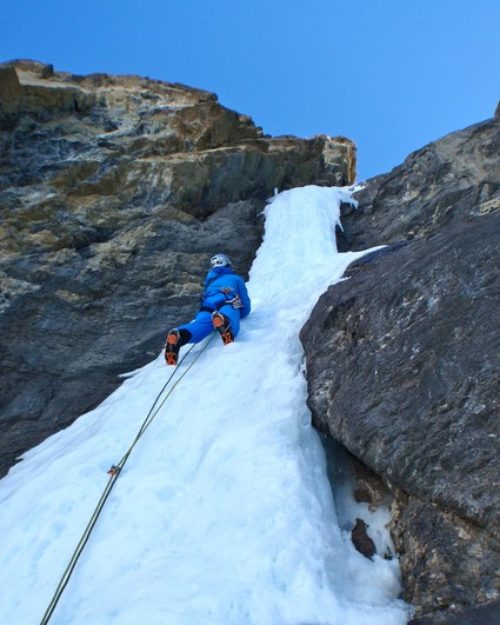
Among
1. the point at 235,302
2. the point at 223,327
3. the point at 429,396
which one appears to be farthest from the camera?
the point at 235,302

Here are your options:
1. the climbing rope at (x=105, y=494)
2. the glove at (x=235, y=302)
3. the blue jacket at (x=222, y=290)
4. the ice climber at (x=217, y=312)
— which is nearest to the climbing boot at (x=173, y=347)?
the ice climber at (x=217, y=312)

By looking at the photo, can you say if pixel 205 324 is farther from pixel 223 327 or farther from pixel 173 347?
pixel 173 347

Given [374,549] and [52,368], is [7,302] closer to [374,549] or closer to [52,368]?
[52,368]

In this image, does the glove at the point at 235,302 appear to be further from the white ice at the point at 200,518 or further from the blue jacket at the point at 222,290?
the white ice at the point at 200,518

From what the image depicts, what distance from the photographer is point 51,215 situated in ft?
35.7

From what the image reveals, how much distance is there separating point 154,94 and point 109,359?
28.4ft

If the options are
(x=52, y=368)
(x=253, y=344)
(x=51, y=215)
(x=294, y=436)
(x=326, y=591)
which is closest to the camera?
(x=326, y=591)

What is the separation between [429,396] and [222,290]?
12.9 ft

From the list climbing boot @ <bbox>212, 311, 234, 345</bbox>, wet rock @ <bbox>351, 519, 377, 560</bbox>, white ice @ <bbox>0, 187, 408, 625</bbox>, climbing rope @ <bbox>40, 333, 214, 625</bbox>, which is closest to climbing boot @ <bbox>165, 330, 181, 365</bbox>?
climbing rope @ <bbox>40, 333, 214, 625</bbox>

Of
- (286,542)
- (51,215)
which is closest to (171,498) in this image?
(286,542)

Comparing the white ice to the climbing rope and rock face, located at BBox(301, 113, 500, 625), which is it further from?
rock face, located at BBox(301, 113, 500, 625)

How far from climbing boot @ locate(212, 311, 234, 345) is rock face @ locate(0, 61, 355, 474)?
149 centimetres

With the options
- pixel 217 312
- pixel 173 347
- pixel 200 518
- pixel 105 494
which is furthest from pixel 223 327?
pixel 200 518

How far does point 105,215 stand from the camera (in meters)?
11.2
